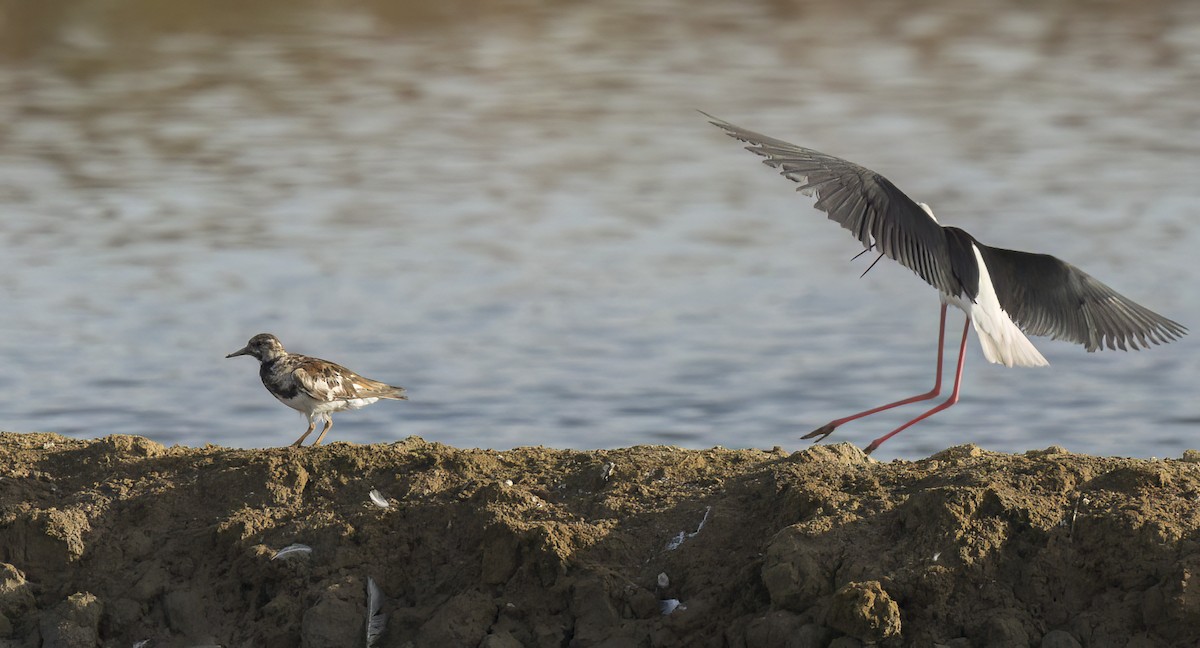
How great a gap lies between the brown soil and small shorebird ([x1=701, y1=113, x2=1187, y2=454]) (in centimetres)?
63

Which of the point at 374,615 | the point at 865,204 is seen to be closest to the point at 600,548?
the point at 374,615

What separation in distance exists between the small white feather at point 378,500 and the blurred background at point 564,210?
8.93 ft

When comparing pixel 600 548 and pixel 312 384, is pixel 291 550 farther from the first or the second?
pixel 312 384

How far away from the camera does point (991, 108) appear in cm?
1923

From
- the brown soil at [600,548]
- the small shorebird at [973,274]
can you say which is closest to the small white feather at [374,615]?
the brown soil at [600,548]

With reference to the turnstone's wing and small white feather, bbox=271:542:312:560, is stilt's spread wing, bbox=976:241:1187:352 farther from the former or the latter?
small white feather, bbox=271:542:312:560

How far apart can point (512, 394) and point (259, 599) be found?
3.85m

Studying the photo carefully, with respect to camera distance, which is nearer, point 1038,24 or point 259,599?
point 259,599

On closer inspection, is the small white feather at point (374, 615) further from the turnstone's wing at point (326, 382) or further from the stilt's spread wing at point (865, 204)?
the stilt's spread wing at point (865, 204)

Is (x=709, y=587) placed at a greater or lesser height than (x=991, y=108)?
lesser

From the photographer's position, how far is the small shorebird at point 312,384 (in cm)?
786

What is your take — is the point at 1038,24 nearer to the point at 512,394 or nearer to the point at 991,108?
the point at 991,108

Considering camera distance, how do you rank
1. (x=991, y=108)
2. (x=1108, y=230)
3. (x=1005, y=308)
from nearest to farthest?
(x=1005, y=308), (x=1108, y=230), (x=991, y=108)

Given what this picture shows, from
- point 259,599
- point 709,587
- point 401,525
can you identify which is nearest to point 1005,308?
point 709,587
